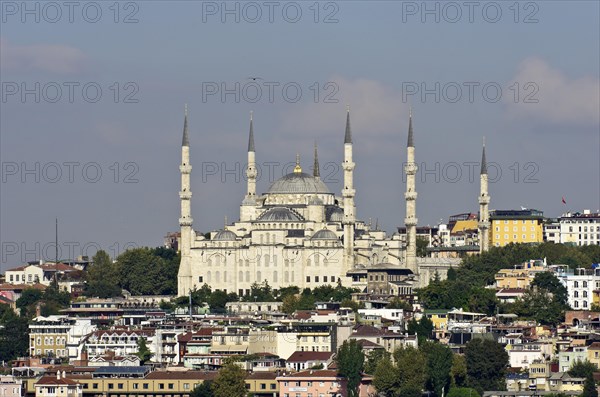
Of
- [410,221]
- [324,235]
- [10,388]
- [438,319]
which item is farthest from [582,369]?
[410,221]

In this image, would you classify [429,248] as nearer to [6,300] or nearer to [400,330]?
[6,300]

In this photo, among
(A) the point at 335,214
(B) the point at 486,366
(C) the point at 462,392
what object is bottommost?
(C) the point at 462,392

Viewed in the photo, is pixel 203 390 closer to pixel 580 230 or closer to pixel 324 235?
pixel 324 235

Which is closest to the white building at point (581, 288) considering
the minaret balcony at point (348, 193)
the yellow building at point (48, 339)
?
the minaret balcony at point (348, 193)

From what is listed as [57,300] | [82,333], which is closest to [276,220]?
[57,300]

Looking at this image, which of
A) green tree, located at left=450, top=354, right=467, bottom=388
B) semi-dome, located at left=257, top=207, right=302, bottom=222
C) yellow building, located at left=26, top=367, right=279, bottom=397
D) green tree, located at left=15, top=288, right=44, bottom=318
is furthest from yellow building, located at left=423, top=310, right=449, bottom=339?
green tree, located at left=15, top=288, right=44, bottom=318
